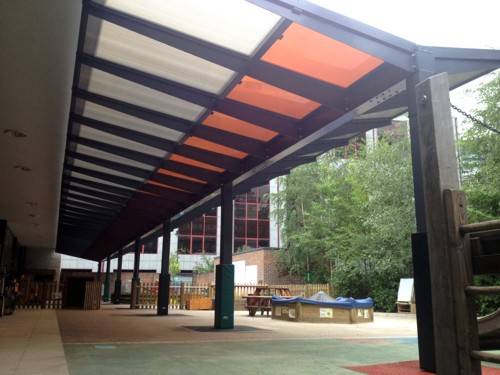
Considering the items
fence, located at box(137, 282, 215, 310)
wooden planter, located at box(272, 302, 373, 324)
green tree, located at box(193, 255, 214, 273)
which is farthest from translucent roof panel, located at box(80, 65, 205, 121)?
green tree, located at box(193, 255, 214, 273)

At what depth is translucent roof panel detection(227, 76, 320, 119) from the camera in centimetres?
743

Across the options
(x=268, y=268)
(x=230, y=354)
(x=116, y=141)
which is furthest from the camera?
(x=268, y=268)

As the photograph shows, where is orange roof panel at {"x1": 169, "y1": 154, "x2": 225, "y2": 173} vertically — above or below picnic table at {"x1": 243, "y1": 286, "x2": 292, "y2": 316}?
above

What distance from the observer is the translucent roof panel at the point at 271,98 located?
743 centimetres

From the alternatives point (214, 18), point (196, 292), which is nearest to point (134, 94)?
point (214, 18)

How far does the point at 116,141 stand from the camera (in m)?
11.2

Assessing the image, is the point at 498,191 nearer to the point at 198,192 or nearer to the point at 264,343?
the point at 198,192

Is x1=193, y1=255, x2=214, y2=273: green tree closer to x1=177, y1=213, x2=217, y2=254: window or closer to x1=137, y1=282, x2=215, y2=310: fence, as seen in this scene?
x1=177, y1=213, x2=217, y2=254: window

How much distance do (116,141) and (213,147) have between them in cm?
239

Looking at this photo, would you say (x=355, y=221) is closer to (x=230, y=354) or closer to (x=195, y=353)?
(x=230, y=354)

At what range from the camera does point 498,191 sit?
55.6 ft

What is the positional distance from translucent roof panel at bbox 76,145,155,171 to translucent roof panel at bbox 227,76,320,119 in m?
5.30

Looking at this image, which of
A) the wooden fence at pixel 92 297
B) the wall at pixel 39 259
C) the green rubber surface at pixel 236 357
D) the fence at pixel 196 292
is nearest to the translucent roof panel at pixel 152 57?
the green rubber surface at pixel 236 357

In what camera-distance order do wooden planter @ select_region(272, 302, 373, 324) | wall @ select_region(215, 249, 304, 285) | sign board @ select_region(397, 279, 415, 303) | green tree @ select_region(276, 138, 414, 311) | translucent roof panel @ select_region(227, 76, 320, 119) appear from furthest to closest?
1. wall @ select_region(215, 249, 304, 285)
2. green tree @ select_region(276, 138, 414, 311)
3. sign board @ select_region(397, 279, 415, 303)
4. wooden planter @ select_region(272, 302, 373, 324)
5. translucent roof panel @ select_region(227, 76, 320, 119)
